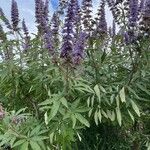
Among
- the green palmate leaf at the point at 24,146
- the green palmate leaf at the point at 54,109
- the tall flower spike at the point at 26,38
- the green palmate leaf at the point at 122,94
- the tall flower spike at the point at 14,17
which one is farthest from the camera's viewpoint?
the tall flower spike at the point at 26,38

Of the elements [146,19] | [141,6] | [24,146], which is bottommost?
[24,146]

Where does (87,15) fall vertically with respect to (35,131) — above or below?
above

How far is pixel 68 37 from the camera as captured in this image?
4.50 metres

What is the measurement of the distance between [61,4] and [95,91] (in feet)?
7.50

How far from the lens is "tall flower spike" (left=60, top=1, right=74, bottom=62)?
4.48 meters

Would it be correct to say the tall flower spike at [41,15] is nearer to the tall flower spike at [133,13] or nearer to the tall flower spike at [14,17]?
the tall flower spike at [14,17]

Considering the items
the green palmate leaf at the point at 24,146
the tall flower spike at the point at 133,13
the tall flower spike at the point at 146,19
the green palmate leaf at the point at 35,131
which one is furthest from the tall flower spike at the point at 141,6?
the green palmate leaf at the point at 24,146

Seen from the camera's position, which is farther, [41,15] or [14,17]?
[14,17]

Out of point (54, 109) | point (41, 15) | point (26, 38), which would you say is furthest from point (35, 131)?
point (26, 38)

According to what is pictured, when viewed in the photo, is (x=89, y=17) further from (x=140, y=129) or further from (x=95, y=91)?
(x=140, y=129)

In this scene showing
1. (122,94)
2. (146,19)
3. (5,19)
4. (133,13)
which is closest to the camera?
(122,94)

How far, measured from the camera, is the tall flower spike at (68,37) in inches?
176

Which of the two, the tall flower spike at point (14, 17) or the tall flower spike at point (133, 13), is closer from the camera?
the tall flower spike at point (133, 13)

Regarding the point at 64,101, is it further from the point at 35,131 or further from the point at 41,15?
the point at 41,15
